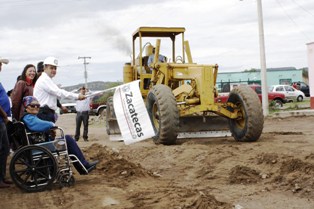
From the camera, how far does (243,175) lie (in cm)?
941

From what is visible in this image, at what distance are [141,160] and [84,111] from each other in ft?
21.1

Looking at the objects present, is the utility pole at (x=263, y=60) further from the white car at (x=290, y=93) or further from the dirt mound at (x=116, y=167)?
the white car at (x=290, y=93)

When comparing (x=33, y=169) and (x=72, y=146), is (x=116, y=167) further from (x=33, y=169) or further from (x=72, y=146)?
(x=33, y=169)

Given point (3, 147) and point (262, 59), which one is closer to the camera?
point (3, 147)

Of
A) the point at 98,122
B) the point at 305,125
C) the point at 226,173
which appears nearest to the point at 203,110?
the point at 226,173

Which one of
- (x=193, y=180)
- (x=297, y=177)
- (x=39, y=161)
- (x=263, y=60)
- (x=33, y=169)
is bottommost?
(x=193, y=180)

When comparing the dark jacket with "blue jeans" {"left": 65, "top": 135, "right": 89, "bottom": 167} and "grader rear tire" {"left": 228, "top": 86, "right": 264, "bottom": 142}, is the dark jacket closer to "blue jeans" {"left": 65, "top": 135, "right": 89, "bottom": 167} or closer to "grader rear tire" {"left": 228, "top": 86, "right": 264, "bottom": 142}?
"blue jeans" {"left": 65, "top": 135, "right": 89, "bottom": 167}

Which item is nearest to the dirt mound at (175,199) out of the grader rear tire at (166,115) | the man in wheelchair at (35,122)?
the man in wheelchair at (35,122)

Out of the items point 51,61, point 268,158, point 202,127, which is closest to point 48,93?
point 51,61

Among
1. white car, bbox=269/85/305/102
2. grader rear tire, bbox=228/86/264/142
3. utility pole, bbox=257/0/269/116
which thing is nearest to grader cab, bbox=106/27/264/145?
grader rear tire, bbox=228/86/264/142

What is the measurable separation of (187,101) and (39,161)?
6114 millimetres

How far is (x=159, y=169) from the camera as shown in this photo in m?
Answer: 11.1

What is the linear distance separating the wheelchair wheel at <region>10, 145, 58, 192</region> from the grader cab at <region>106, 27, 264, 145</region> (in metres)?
5.10

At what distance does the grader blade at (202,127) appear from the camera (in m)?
14.3
